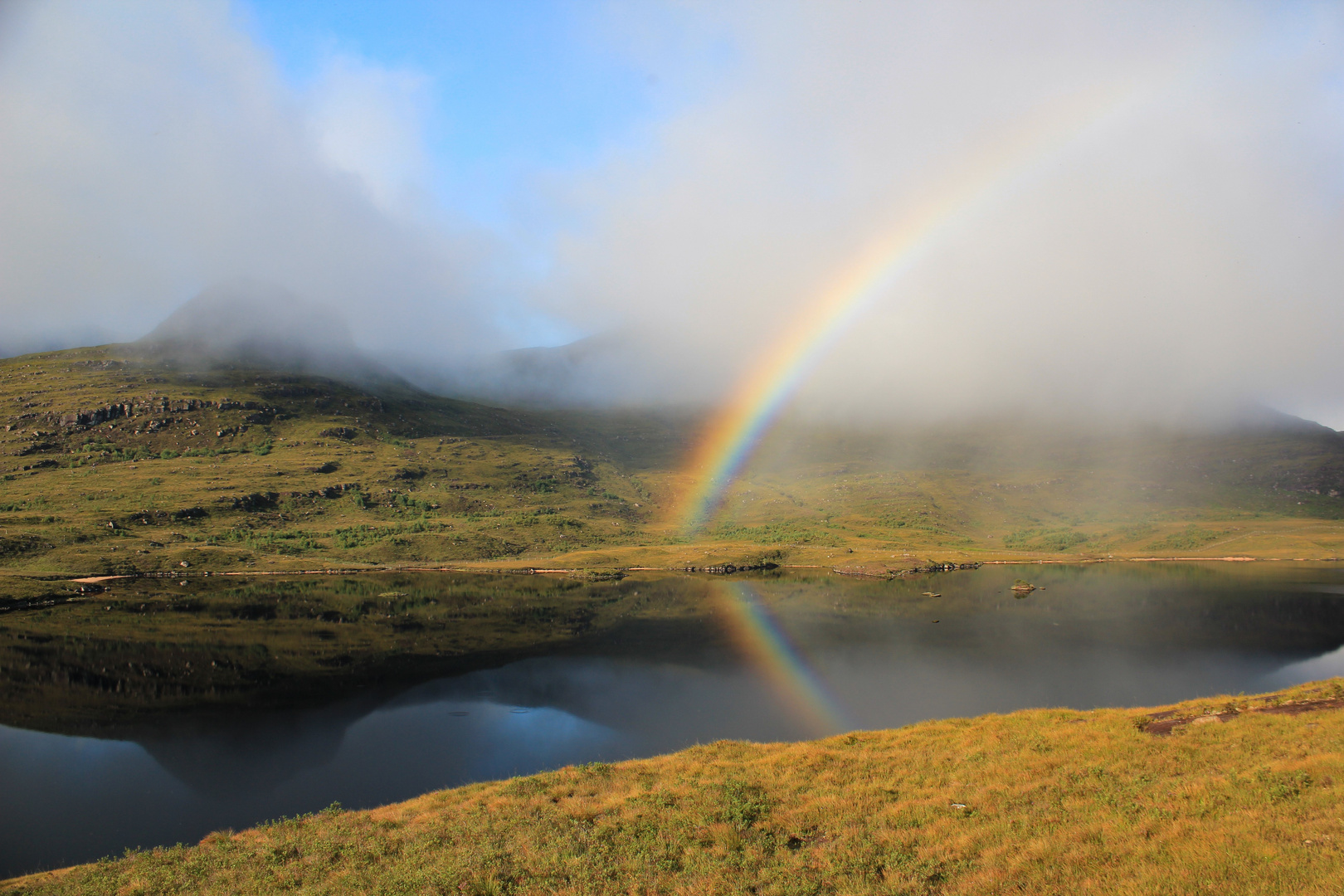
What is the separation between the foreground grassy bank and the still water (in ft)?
50.7

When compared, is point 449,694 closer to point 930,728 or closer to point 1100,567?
point 930,728

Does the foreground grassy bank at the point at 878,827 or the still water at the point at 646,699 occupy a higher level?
the foreground grassy bank at the point at 878,827

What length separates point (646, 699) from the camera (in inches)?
2383

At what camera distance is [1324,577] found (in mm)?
142125

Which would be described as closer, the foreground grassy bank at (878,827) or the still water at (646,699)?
the foreground grassy bank at (878,827)

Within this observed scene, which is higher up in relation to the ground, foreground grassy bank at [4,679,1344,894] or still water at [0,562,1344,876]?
foreground grassy bank at [4,679,1344,894]

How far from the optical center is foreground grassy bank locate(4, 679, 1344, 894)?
15430mm

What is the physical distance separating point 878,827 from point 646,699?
140ft

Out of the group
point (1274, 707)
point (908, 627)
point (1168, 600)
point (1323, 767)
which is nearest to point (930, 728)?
point (1274, 707)

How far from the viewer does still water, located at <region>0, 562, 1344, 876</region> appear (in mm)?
38906

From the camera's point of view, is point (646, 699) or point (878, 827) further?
point (646, 699)

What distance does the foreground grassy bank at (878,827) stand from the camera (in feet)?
50.6

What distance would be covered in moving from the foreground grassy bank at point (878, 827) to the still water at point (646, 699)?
1546 centimetres

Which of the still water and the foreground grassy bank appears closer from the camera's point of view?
the foreground grassy bank
